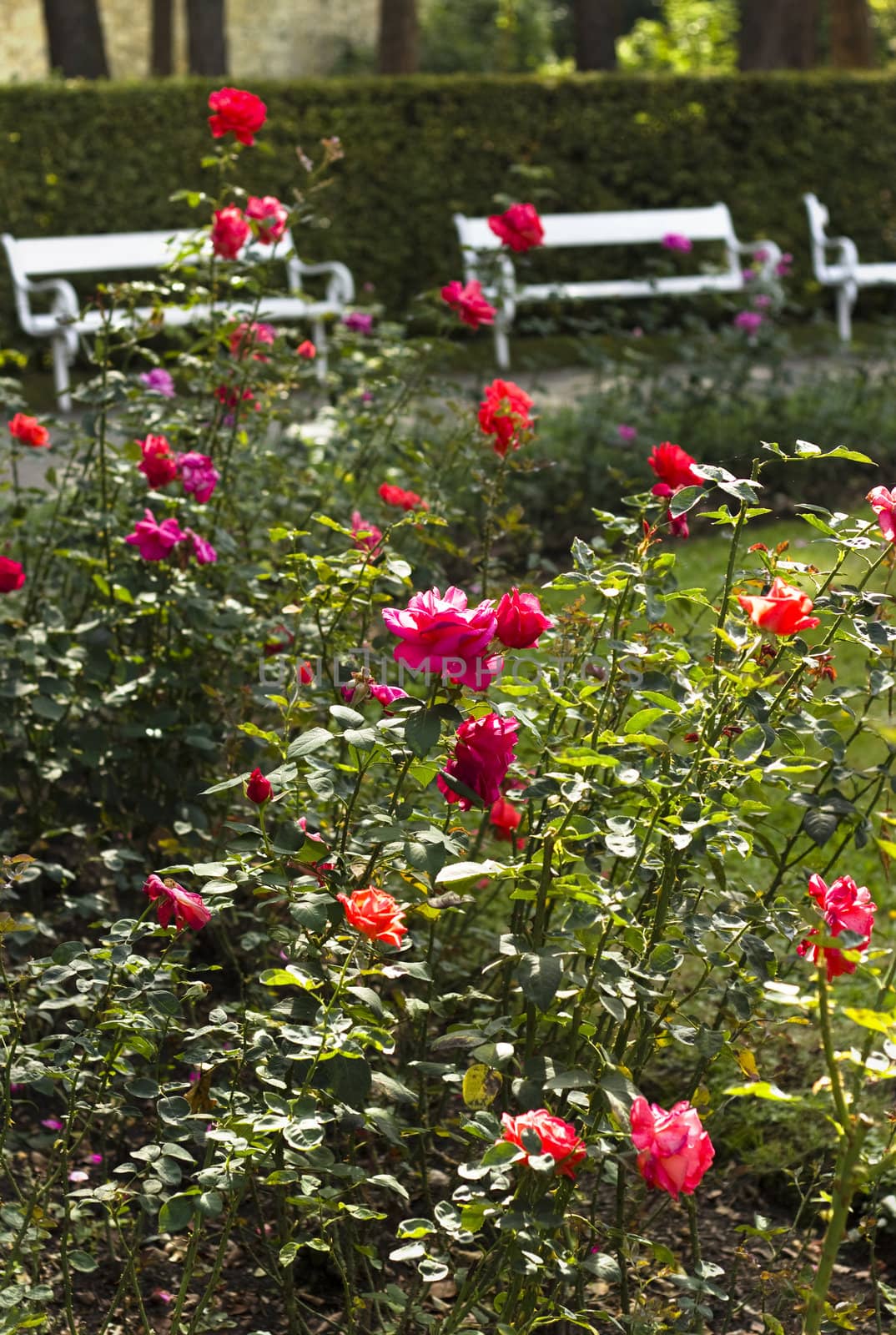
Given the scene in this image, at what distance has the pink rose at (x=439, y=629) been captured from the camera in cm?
142

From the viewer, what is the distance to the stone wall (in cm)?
1994

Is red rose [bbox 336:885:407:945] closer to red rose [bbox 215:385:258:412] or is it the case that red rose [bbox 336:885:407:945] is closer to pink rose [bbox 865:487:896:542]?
pink rose [bbox 865:487:896:542]

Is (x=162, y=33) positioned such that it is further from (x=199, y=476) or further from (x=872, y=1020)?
(x=872, y=1020)

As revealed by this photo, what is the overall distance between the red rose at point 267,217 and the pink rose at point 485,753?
1.70 metres

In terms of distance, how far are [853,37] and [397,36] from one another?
427 cm

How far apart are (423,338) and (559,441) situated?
6.97ft

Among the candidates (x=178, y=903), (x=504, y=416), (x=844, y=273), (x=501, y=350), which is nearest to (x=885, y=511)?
(x=178, y=903)

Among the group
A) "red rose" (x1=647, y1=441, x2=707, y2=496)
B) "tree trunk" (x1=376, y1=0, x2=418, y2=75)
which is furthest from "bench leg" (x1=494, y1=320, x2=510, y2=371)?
"red rose" (x1=647, y1=441, x2=707, y2=496)

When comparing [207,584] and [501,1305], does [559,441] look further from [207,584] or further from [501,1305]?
[501,1305]

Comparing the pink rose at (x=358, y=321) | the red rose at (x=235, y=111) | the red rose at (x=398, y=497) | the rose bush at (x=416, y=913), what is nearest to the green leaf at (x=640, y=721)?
the rose bush at (x=416, y=913)

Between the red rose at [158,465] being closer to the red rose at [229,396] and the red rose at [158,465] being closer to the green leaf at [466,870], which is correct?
the red rose at [229,396]

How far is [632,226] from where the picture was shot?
9.60 meters

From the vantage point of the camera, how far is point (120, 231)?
30.3 feet

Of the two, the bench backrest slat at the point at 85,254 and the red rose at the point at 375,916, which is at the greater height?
the red rose at the point at 375,916
